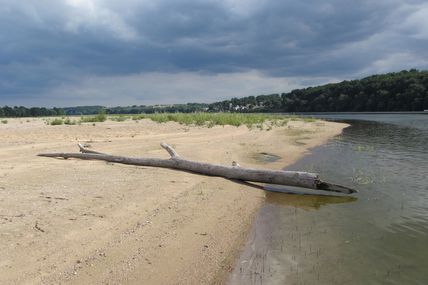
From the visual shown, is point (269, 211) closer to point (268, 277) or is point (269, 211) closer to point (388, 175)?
point (268, 277)

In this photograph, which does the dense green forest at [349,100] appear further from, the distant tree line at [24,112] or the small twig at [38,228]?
the small twig at [38,228]

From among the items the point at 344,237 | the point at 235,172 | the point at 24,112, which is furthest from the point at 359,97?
the point at 344,237

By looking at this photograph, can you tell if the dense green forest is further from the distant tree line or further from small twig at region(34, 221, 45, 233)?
small twig at region(34, 221, 45, 233)

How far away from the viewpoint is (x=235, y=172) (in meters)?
11.6

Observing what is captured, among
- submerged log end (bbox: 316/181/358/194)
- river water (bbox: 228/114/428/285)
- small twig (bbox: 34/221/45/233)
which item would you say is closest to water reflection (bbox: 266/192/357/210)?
river water (bbox: 228/114/428/285)

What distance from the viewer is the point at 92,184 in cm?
927

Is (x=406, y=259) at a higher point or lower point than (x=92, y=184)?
lower

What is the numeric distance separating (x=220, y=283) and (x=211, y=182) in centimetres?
593

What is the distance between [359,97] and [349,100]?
17.3 ft

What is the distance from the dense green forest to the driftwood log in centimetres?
7350

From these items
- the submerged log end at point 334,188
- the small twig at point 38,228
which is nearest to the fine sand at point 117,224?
the small twig at point 38,228

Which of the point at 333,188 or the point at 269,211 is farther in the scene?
the point at 333,188

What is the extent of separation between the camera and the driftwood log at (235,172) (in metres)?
10.1

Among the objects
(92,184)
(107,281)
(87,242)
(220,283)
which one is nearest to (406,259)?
(220,283)
